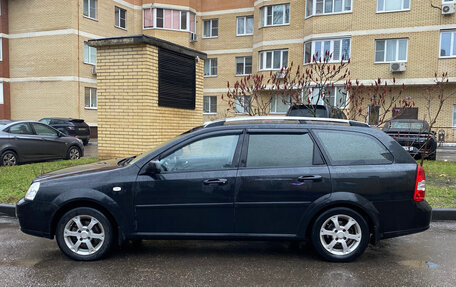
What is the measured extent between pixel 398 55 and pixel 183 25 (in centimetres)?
1591

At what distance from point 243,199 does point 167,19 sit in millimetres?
26426

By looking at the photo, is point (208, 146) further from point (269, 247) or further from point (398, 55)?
point (398, 55)

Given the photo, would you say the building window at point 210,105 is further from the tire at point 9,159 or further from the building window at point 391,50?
the tire at point 9,159

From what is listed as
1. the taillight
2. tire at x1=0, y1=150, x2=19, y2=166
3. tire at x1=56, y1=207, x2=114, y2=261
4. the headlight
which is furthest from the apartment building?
the headlight

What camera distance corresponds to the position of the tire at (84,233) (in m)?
4.03

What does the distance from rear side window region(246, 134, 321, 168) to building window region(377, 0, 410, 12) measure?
20.4m

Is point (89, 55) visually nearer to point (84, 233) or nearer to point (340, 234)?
point (84, 233)

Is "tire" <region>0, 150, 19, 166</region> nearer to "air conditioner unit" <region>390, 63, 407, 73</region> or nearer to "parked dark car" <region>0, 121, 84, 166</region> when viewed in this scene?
"parked dark car" <region>0, 121, 84, 166</region>

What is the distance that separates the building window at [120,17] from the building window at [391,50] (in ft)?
59.3

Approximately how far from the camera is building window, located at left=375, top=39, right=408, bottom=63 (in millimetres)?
21078

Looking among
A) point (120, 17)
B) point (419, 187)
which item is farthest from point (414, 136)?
point (120, 17)

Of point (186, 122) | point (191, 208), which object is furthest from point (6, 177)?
point (191, 208)

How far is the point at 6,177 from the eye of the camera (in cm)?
822

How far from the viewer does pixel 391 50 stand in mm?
21250
